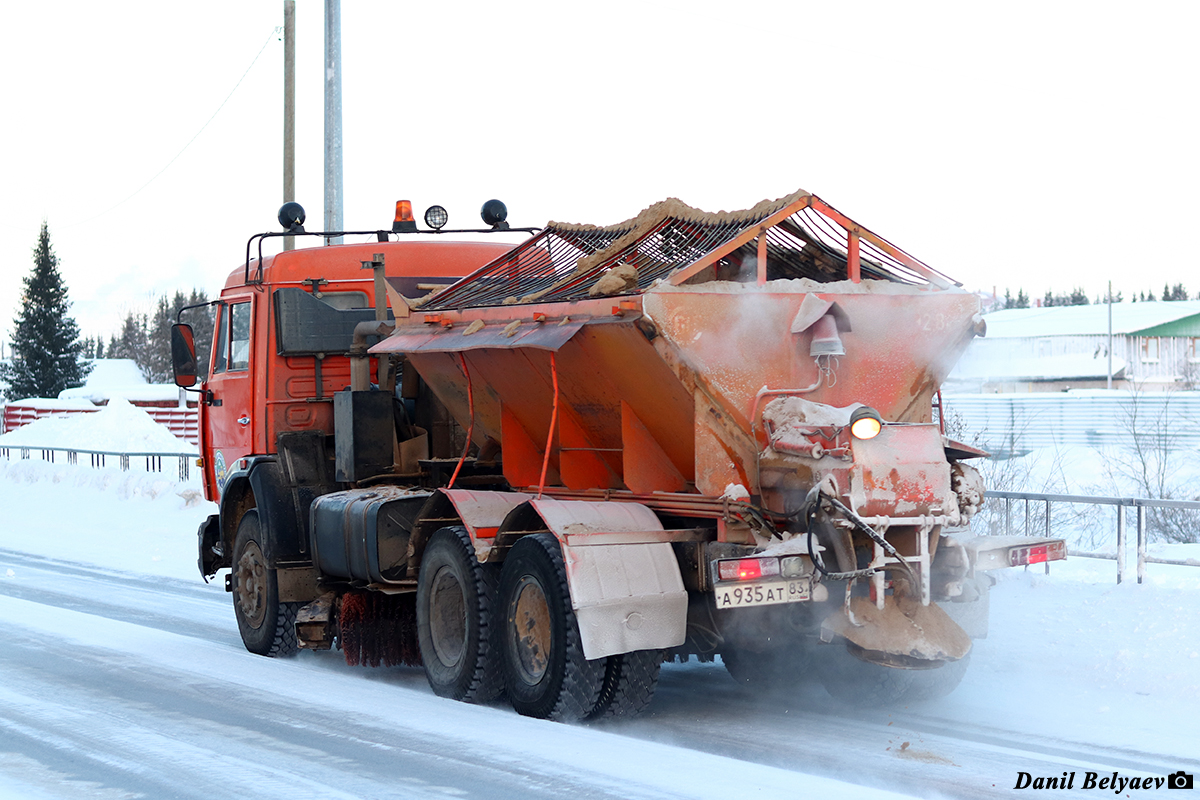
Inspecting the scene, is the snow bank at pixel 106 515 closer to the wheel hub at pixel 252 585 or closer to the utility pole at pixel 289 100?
the wheel hub at pixel 252 585

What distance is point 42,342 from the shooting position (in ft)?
204

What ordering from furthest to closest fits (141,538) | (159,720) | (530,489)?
(141,538)
(530,489)
(159,720)

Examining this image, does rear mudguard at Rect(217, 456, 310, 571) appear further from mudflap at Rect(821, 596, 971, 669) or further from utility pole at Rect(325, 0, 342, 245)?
utility pole at Rect(325, 0, 342, 245)

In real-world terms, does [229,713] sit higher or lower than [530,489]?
lower

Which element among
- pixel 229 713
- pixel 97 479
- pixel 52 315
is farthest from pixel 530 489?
pixel 52 315

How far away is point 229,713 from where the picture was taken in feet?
24.6

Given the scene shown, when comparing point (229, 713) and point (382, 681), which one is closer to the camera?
point (229, 713)

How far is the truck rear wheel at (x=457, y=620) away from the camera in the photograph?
7.87 m

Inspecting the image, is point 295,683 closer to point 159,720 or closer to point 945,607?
point 159,720

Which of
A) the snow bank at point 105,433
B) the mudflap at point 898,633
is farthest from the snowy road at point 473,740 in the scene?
the snow bank at point 105,433

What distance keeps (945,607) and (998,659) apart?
4.54 feet

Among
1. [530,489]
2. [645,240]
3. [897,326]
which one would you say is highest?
[645,240]

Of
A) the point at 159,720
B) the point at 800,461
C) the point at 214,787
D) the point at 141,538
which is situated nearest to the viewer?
the point at 214,787

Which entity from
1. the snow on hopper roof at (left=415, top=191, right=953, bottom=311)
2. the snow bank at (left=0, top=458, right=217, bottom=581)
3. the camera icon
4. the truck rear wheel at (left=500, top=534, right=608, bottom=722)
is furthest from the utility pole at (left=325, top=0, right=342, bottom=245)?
the camera icon
